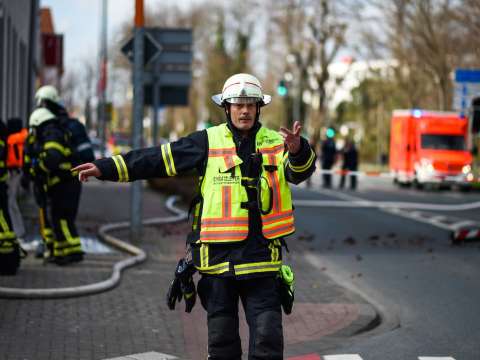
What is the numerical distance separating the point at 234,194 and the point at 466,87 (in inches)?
850

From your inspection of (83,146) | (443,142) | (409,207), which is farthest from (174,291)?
(443,142)

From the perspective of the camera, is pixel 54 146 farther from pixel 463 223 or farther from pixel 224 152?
pixel 463 223

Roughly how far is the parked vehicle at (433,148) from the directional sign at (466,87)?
28.0ft

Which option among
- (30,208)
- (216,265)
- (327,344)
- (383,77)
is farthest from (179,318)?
(383,77)

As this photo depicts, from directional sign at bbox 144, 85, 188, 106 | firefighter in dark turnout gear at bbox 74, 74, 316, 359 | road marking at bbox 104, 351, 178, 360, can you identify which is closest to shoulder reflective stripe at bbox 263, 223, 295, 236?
firefighter in dark turnout gear at bbox 74, 74, 316, 359

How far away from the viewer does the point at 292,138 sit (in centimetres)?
552

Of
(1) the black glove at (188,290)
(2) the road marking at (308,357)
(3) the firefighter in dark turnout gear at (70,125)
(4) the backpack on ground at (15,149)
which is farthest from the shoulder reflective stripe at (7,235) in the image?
(1) the black glove at (188,290)

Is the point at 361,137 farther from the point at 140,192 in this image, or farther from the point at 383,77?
the point at 140,192

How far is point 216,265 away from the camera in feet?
18.6

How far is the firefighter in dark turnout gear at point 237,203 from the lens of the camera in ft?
18.4

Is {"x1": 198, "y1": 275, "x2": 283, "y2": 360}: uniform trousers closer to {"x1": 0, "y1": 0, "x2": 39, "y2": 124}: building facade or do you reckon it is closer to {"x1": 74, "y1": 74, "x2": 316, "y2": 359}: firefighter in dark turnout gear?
{"x1": 74, "y1": 74, "x2": 316, "y2": 359}: firefighter in dark turnout gear

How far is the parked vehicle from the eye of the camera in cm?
3538

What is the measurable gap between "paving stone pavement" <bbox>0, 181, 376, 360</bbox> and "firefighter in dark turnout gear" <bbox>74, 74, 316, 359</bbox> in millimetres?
1595

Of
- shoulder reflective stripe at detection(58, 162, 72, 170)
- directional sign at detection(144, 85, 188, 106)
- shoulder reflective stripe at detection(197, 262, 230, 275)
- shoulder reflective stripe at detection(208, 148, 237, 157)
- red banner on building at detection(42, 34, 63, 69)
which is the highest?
red banner on building at detection(42, 34, 63, 69)
